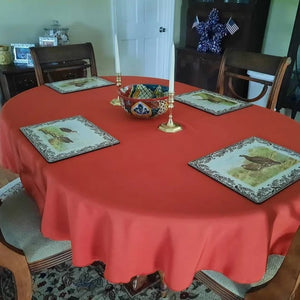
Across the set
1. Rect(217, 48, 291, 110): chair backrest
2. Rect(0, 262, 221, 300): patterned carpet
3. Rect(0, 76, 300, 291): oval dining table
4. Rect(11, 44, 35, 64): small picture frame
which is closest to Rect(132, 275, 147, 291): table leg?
Rect(0, 262, 221, 300): patterned carpet

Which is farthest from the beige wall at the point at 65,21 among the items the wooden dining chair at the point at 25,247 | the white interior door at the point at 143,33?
the wooden dining chair at the point at 25,247

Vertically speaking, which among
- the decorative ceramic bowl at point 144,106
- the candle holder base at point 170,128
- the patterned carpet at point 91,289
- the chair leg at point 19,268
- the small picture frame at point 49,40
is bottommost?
the patterned carpet at point 91,289

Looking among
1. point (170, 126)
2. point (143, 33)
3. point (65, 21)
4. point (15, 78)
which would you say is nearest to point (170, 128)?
point (170, 126)

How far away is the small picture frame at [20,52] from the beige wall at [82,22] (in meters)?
0.21

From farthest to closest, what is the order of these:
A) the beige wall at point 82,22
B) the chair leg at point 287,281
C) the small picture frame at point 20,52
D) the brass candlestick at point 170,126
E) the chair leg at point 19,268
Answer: the beige wall at point 82,22, the small picture frame at point 20,52, the brass candlestick at point 170,126, the chair leg at point 19,268, the chair leg at point 287,281

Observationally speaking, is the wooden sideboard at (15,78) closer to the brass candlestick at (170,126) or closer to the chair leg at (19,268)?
the brass candlestick at (170,126)

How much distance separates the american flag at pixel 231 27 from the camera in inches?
114

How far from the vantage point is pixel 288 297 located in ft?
2.40

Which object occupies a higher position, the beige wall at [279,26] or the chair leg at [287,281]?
the beige wall at [279,26]

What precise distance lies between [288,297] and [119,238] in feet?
1.45

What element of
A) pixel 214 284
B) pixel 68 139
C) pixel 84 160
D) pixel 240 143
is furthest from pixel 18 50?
pixel 214 284

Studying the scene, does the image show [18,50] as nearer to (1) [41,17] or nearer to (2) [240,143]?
(1) [41,17]

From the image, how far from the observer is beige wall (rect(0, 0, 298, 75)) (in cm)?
250

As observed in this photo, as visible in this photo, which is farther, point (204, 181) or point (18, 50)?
point (18, 50)
